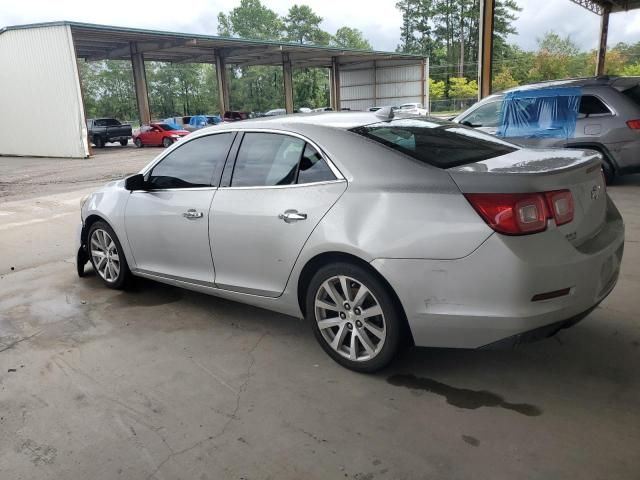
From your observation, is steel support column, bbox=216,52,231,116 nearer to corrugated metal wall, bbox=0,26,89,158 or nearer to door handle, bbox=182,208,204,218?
corrugated metal wall, bbox=0,26,89,158

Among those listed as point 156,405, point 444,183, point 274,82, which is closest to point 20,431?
point 156,405

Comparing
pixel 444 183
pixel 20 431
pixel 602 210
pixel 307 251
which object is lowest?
pixel 20 431

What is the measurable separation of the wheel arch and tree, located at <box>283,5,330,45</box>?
80.6 metres

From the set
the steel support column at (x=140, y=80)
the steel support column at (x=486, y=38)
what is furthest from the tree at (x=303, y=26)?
the steel support column at (x=486, y=38)

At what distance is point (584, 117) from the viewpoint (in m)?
8.00

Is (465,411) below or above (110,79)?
below

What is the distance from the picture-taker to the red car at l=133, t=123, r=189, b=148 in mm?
27969

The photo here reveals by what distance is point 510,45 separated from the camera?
2662 inches

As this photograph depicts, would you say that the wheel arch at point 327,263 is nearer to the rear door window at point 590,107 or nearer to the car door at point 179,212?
the car door at point 179,212

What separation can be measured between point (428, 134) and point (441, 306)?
4.09 ft

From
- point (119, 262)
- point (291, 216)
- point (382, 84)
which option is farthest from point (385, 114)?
point (382, 84)

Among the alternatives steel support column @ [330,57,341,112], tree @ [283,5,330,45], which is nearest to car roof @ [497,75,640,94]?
steel support column @ [330,57,341,112]

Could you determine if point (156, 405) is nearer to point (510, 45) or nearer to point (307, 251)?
point (307, 251)

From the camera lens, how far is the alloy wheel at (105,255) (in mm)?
4734
